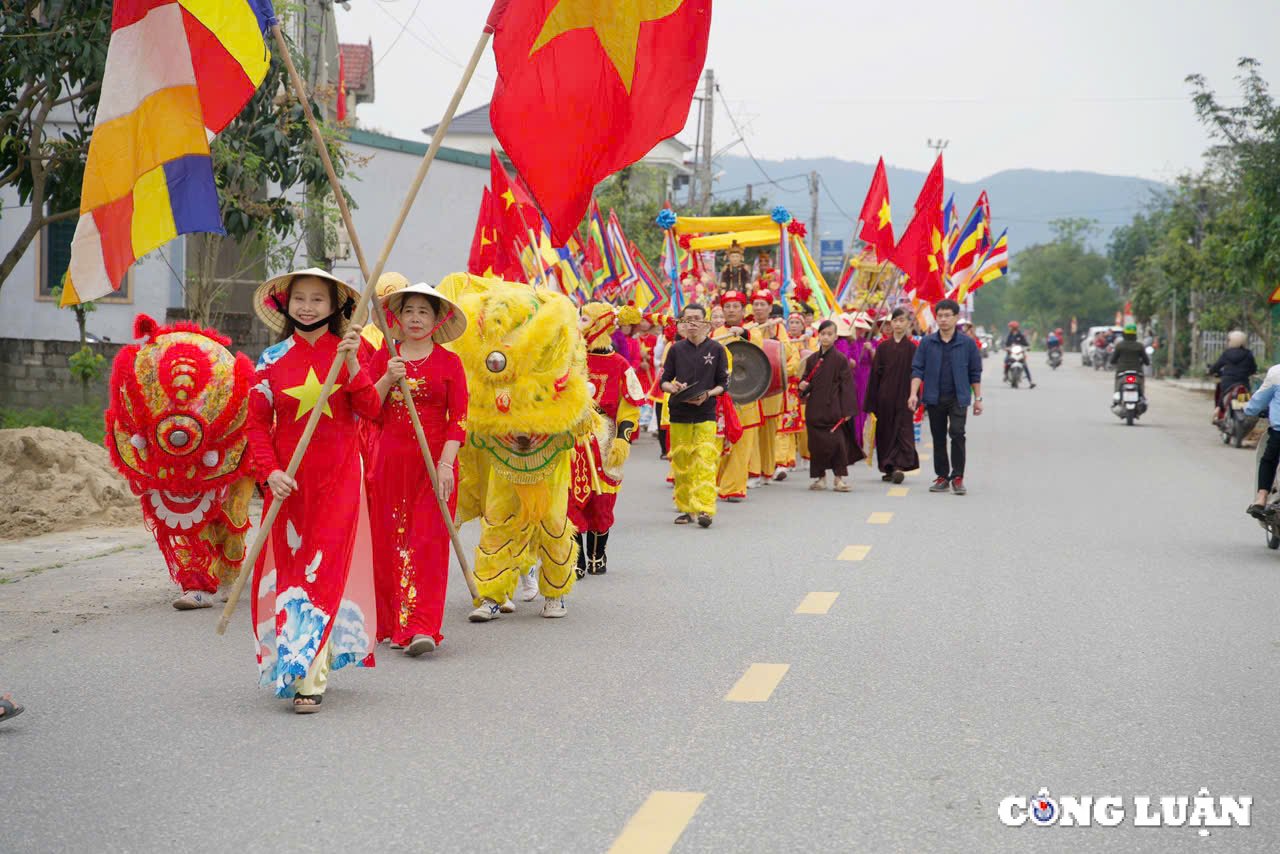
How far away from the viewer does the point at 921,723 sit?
20.3ft

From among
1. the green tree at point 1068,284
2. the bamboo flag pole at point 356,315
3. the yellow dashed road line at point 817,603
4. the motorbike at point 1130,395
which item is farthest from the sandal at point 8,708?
the green tree at point 1068,284

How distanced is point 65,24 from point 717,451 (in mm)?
5739

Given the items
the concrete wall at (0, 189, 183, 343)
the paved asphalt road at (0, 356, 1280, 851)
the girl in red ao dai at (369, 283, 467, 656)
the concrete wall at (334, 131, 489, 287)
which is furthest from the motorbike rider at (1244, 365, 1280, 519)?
the concrete wall at (334, 131, 489, 287)

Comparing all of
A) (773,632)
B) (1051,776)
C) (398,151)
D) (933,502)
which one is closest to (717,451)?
(933,502)

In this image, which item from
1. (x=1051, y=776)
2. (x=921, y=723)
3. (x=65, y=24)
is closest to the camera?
(x=1051, y=776)

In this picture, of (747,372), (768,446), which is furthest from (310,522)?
(768,446)

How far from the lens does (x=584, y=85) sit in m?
7.73

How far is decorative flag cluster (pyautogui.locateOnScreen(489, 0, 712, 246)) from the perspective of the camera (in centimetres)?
745

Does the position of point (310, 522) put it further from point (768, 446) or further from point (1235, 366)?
point (1235, 366)

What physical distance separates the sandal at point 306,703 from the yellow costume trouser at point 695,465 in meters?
6.56

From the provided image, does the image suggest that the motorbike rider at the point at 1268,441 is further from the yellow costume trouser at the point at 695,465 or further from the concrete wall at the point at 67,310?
the concrete wall at the point at 67,310

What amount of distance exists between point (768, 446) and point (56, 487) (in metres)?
6.96

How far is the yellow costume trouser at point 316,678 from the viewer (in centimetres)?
634

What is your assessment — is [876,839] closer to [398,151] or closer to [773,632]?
[773,632]
